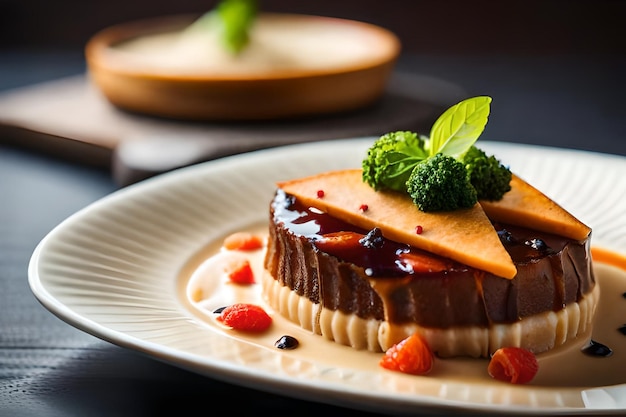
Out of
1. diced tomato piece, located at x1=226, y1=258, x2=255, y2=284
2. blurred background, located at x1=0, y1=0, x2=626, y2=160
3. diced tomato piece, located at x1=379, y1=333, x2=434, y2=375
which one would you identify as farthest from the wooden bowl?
diced tomato piece, located at x1=379, y1=333, x2=434, y2=375

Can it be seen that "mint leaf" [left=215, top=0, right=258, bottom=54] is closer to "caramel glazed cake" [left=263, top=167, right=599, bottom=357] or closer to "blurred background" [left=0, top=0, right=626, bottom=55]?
"blurred background" [left=0, top=0, right=626, bottom=55]

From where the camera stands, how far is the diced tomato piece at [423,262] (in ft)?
9.55

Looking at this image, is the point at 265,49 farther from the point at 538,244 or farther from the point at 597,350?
the point at 597,350

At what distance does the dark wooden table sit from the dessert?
41cm

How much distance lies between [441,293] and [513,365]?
13.2 inches

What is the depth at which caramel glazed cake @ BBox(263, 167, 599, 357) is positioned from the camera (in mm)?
2934

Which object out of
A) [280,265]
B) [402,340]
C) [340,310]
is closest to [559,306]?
[402,340]

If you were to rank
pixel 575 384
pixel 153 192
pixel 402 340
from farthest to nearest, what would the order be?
pixel 153 192 < pixel 402 340 < pixel 575 384

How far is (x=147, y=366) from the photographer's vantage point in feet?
10.1

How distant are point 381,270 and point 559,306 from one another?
68cm

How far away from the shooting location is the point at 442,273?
9.52 ft

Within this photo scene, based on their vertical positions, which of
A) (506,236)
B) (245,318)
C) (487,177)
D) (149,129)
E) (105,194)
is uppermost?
(487,177)

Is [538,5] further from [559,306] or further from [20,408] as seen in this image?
[20,408]

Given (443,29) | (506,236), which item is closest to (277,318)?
(506,236)
